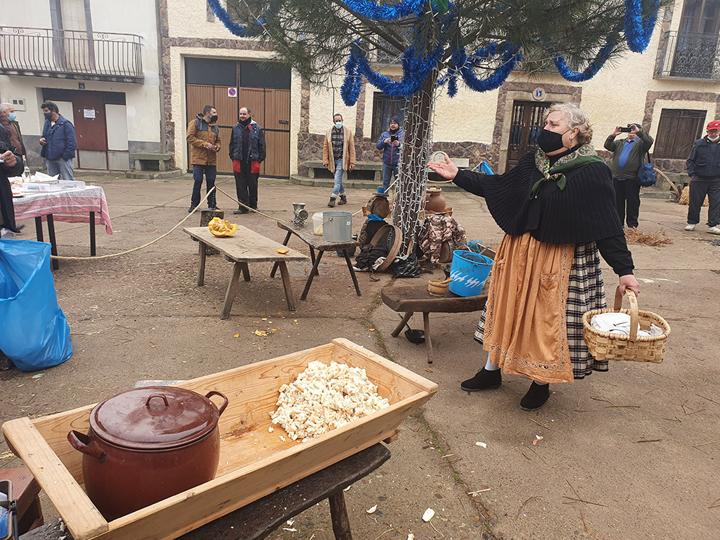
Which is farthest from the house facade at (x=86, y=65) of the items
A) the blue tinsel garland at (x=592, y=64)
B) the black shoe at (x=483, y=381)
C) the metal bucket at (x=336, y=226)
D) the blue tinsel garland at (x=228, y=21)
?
the black shoe at (x=483, y=381)

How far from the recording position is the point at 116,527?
124 cm

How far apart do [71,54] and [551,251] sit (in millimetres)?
16008

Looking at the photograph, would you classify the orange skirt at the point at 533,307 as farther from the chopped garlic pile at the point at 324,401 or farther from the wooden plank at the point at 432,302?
the chopped garlic pile at the point at 324,401

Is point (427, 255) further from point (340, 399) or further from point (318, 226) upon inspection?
point (340, 399)

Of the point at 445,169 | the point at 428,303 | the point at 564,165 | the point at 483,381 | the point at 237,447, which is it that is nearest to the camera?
the point at 237,447

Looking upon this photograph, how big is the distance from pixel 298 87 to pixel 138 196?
5709mm

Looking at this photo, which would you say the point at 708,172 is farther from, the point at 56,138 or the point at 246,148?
the point at 56,138

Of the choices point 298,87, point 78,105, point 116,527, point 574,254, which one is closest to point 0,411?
point 116,527

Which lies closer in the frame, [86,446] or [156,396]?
[86,446]

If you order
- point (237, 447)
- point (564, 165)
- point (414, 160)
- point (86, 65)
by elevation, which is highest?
point (86, 65)

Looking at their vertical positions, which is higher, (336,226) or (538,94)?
(538,94)

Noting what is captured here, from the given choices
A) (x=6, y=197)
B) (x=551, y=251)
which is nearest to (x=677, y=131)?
(x=551, y=251)

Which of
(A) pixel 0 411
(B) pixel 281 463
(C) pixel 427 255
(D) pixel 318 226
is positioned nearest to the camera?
(B) pixel 281 463

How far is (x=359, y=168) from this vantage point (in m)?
14.8
